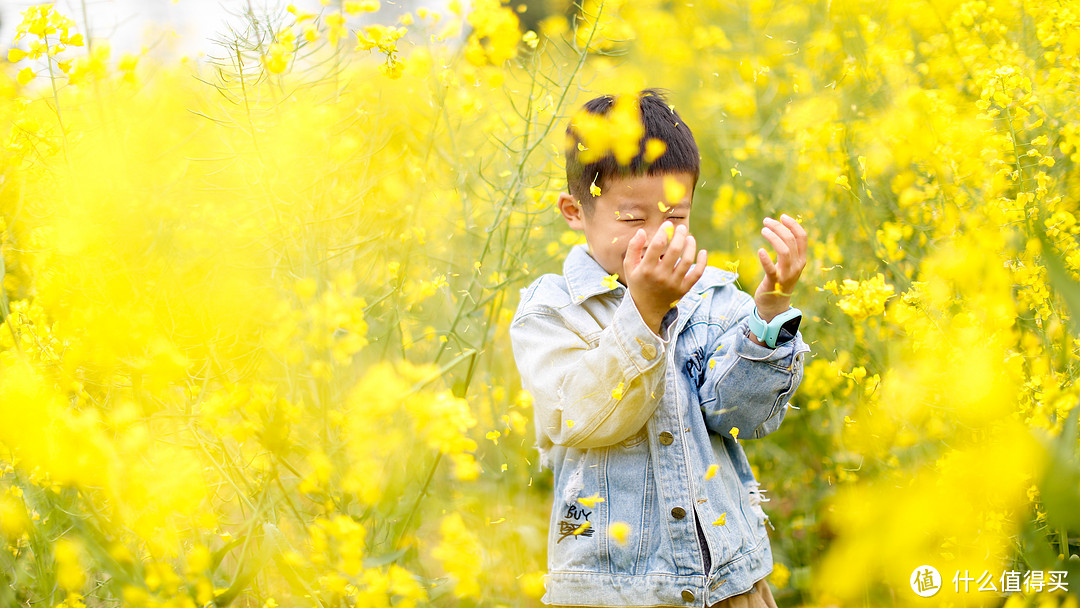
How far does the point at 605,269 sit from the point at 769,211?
1.02m

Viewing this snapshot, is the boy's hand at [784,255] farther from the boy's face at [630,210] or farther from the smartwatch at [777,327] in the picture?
the boy's face at [630,210]

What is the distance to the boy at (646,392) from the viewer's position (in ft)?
3.62

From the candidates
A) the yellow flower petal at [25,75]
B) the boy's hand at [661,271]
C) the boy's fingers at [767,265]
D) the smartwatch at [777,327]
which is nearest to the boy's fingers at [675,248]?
the boy's hand at [661,271]

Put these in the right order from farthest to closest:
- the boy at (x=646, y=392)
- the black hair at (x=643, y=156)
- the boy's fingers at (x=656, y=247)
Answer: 1. the black hair at (x=643, y=156)
2. the boy at (x=646, y=392)
3. the boy's fingers at (x=656, y=247)

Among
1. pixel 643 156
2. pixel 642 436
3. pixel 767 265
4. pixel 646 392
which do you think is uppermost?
pixel 643 156

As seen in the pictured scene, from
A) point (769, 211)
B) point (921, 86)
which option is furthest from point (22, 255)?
point (921, 86)

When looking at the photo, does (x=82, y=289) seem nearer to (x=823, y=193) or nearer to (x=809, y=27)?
(x=823, y=193)

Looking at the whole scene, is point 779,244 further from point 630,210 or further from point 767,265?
point 630,210

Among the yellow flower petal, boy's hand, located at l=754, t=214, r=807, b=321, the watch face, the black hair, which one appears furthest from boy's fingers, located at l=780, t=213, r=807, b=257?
the yellow flower petal

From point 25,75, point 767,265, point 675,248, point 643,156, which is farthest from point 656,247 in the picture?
point 25,75

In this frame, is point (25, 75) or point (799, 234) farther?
point (25, 75)

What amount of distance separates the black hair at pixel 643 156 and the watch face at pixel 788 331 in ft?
0.97

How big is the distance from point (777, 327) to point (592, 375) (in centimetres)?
28

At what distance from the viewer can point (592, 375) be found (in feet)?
3.68
